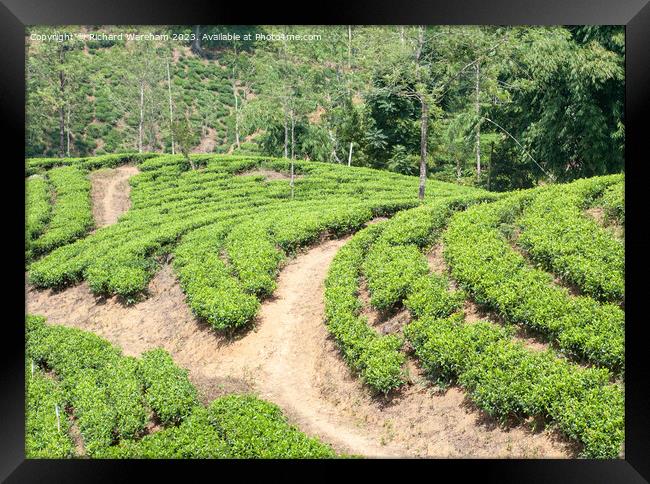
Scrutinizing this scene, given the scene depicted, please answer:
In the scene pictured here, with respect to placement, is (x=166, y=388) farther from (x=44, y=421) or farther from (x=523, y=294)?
(x=523, y=294)

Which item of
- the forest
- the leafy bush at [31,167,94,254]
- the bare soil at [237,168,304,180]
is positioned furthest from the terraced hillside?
the bare soil at [237,168,304,180]

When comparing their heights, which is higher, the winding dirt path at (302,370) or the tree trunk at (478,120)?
the tree trunk at (478,120)

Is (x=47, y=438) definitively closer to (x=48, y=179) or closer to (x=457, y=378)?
(x=457, y=378)

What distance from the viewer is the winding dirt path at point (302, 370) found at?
7562mm

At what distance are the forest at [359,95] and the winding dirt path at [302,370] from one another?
4.11 m

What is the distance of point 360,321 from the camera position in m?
9.71

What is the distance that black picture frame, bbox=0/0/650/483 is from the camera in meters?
7.61

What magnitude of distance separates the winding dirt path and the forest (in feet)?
13.5

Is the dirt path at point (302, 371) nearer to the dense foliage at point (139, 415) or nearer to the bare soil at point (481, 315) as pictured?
the dense foliage at point (139, 415)

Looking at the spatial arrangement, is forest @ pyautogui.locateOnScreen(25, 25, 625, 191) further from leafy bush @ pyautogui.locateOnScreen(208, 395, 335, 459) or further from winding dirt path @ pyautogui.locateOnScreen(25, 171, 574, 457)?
leafy bush @ pyautogui.locateOnScreen(208, 395, 335, 459)

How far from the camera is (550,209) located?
35.8 feet
